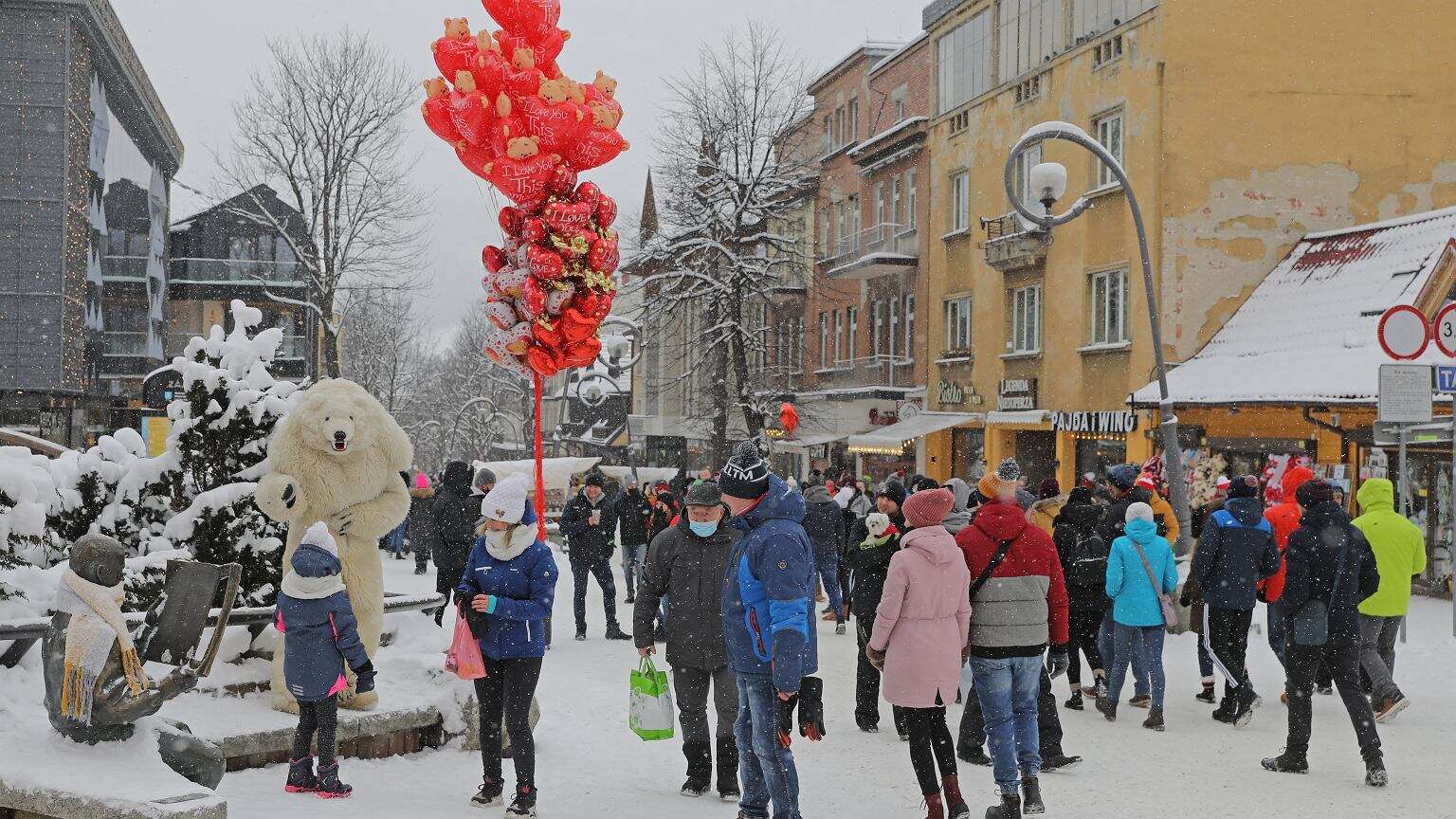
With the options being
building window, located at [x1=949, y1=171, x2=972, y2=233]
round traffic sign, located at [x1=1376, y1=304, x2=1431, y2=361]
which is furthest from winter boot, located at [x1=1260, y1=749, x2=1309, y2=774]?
building window, located at [x1=949, y1=171, x2=972, y2=233]

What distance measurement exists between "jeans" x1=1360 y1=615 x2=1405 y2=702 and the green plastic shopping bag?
5.17 meters

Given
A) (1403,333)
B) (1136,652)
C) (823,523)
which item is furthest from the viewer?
(823,523)

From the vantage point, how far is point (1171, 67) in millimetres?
23734

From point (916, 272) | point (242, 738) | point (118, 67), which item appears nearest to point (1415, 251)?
point (916, 272)

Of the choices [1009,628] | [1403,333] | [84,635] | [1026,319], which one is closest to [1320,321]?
[1026,319]

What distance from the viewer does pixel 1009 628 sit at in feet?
23.7

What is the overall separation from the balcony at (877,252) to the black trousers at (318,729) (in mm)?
28247

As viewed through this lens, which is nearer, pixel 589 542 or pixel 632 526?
pixel 589 542

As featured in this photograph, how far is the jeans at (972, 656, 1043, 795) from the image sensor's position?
710 cm

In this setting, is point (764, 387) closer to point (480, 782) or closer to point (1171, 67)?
point (1171, 67)

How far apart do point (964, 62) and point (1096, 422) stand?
10.7m

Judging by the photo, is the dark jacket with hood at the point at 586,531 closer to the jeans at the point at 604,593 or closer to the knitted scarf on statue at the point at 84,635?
the jeans at the point at 604,593

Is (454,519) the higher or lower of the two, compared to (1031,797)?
higher

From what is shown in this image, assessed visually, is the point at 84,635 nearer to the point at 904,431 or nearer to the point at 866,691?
the point at 866,691
